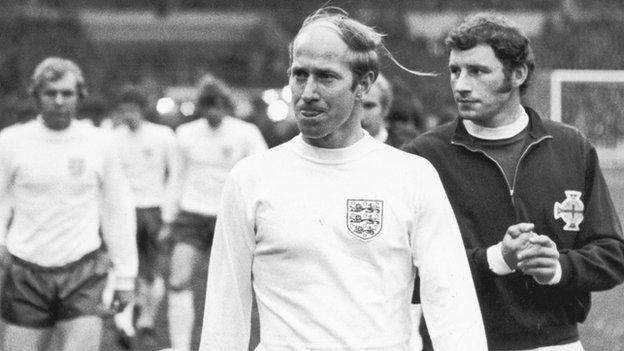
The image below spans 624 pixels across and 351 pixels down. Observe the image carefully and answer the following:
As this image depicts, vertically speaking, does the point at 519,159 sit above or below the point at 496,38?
below

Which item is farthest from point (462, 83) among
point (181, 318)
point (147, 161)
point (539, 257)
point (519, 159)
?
point (147, 161)

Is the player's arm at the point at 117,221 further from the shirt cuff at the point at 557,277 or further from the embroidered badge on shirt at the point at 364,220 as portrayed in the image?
the embroidered badge on shirt at the point at 364,220

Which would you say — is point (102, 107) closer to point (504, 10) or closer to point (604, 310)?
point (604, 310)

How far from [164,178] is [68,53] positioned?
31.1 meters

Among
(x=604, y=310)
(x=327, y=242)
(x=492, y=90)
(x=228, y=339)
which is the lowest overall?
(x=604, y=310)

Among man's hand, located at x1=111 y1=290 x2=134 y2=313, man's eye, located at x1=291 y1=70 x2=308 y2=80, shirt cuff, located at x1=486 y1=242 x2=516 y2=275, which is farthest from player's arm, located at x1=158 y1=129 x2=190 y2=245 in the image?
man's eye, located at x1=291 y1=70 x2=308 y2=80

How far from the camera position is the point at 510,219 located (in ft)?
17.1

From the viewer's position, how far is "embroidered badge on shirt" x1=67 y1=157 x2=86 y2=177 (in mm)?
8086

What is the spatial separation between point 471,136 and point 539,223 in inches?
15.8

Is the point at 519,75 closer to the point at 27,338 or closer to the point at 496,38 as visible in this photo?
the point at 496,38

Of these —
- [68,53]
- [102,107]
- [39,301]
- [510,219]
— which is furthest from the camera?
[68,53]

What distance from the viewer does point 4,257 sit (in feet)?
27.1

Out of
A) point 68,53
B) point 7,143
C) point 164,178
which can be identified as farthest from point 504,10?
point 7,143

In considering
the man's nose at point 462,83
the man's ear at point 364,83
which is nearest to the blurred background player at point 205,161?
the man's nose at point 462,83
